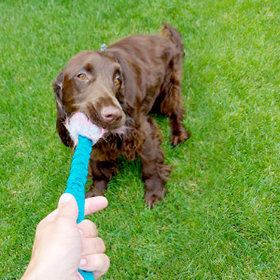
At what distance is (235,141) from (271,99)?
0.63 metres

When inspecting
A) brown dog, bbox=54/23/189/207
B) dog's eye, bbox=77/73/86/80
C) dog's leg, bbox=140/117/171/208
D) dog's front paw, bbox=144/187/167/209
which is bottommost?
dog's front paw, bbox=144/187/167/209

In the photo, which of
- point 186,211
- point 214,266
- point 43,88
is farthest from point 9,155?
point 214,266

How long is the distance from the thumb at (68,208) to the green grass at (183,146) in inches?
50.9

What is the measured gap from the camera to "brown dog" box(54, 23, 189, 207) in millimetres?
1857

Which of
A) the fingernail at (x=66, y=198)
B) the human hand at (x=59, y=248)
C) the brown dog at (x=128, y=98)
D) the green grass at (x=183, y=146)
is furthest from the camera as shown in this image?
the green grass at (x=183, y=146)

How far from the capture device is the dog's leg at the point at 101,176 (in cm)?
258

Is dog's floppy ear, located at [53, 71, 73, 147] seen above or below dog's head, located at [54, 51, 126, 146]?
below

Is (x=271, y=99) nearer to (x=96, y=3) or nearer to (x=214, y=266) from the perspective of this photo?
(x=214, y=266)

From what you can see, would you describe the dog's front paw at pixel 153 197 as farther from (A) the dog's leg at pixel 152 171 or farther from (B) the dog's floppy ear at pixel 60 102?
(B) the dog's floppy ear at pixel 60 102

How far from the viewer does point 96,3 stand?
4062mm

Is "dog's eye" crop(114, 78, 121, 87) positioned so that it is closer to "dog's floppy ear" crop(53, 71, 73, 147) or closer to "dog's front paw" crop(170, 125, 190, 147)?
"dog's floppy ear" crop(53, 71, 73, 147)

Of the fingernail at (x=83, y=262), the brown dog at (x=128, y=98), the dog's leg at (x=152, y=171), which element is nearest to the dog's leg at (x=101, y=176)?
the brown dog at (x=128, y=98)

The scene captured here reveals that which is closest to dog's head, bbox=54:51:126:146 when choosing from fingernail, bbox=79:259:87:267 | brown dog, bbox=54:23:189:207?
brown dog, bbox=54:23:189:207

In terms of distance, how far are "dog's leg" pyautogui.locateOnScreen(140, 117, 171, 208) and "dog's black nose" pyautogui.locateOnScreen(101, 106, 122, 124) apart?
31.8 inches
